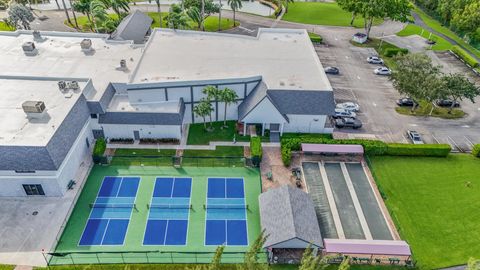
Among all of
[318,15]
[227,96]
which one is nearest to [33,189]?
[227,96]

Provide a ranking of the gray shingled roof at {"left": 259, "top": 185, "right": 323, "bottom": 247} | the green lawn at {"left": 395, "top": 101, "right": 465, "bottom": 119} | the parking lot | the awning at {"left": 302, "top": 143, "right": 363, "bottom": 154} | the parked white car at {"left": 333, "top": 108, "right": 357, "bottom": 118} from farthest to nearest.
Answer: the green lawn at {"left": 395, "top": 101, "right": 465, "bottom": 119}
the parked white car at {"left": 333, "top": 108, "right": 357, "bottom": 118}
the parking lot
the awning at {"left": 302, "top": 143, "right": 363, "bottom": 154}
the gray shingled roof at {"left": 259, "top": 185, "right": 323, "bottom": 247}

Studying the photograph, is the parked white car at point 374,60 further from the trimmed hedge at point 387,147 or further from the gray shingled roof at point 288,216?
the gray shingled roof at point 288,216

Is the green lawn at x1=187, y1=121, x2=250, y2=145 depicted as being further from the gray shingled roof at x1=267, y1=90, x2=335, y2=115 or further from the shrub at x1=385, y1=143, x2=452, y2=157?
the shrub at x1=385, y1=143, x2=452, y2=157

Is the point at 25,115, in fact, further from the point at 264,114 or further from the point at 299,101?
the point at 299,101

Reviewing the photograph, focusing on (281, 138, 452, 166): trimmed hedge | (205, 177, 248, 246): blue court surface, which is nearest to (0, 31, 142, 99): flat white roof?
(205, 177, 248, 246): blue court surface

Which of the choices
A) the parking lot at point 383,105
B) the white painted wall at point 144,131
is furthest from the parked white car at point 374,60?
the white painted wall at point 144,131

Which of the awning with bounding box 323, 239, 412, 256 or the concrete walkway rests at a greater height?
the concrete walkway
